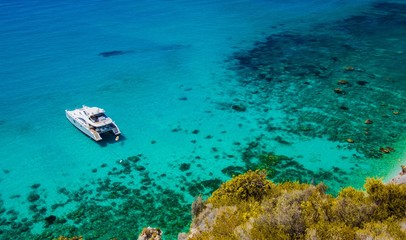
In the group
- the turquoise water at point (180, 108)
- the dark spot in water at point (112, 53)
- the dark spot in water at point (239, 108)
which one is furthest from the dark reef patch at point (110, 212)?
the dark spot in water at point (112, 53)

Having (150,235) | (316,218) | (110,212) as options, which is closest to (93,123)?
(110,212)

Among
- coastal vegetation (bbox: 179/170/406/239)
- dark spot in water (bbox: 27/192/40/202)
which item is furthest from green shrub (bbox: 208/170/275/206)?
dark spot in water (bbox: 27/192/40/202)

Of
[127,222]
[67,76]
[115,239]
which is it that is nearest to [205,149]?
[127,222]

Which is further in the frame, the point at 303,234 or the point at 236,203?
the point at 236,203

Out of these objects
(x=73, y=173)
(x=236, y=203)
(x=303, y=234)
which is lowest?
(x=73, y=173)

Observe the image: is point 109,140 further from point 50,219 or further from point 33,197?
point 50,219

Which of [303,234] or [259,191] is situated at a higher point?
[303,234]

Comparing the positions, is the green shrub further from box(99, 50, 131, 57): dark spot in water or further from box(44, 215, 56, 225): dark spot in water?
box(99, 50, 131, 57): dark spot in water

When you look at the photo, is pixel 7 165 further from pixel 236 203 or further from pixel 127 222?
pixel 236 203
